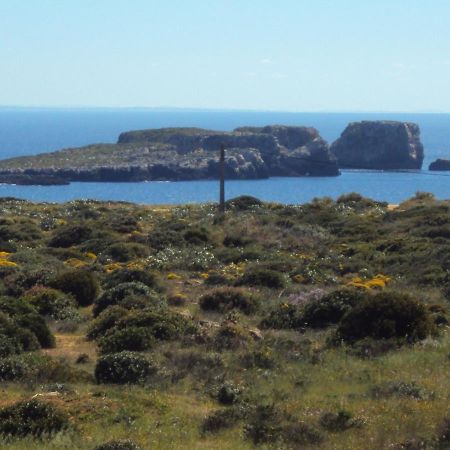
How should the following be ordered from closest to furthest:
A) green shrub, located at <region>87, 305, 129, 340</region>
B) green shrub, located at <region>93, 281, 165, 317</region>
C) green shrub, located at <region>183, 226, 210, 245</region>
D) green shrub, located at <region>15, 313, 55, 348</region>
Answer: green shrub, located at <region>15, 313, 55, 348</region> → green shrub, located at <region>87, 305, 129, 340</region> → green shrub, located at <region>93, 281, 165, 317</region> → green shrub, located at <region>183, 226, 210, 245</region>

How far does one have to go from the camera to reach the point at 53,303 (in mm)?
20125

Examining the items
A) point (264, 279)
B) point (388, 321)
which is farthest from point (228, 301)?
point (388, 321)

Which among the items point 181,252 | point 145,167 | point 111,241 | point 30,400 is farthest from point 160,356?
point 145,167

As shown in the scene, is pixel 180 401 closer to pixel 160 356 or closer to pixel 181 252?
pixel 160 356

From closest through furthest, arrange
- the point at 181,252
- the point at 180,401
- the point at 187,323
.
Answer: the point at 180,401, the point at 187,323, the point at 181,252

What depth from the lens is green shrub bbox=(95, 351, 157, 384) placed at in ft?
42.9

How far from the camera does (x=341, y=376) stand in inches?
501

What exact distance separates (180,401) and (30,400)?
2.07m

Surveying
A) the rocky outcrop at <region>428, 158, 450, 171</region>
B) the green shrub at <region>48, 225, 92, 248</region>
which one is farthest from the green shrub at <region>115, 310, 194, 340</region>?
the rocky outcrop at <region>428, 158, 450, 171</region>

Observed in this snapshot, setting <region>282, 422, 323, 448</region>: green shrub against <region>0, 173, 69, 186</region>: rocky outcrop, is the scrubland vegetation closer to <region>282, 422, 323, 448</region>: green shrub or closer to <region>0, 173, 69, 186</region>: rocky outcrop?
<region>282, 422, 323, 448</region>: green shrub

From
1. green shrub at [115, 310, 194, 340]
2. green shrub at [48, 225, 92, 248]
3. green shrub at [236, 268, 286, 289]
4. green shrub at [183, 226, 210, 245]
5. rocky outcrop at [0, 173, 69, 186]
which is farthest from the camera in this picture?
rocky outcrop at [0, 173, 69, 186]

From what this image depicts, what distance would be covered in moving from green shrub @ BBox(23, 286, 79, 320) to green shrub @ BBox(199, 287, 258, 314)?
2874mm

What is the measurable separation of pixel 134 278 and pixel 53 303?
3.30 metres

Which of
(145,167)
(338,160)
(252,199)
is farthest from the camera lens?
(338,160)
